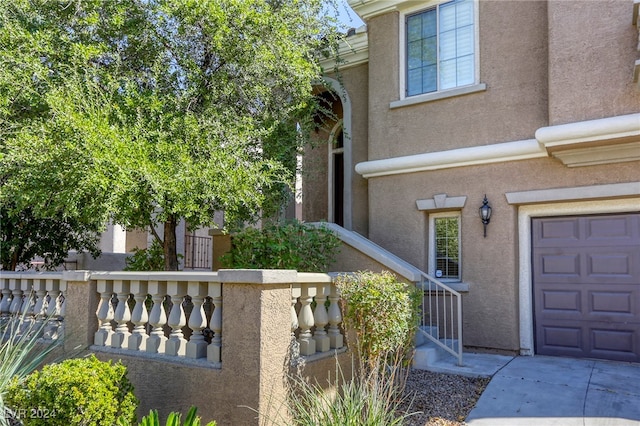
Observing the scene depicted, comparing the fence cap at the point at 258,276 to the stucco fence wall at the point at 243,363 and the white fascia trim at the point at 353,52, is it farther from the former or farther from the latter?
the white fascia trim at the point at 353,52

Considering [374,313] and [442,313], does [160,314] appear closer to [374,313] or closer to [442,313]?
[374,313]

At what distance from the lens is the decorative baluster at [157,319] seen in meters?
4.54

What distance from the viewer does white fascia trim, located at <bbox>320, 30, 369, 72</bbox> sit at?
33.0 ft

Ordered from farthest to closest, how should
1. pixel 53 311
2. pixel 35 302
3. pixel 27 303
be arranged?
pixel 35 302
pixel 27 303
pixel 53 311

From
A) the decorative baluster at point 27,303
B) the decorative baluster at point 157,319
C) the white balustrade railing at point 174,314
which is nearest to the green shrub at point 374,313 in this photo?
the white balustrade railing at point 174,314

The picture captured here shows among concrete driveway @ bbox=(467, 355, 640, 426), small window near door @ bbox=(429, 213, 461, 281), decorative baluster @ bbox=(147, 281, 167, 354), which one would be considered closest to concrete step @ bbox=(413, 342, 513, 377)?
concrete driveway @ bbox=(467, 355, 640, 426)

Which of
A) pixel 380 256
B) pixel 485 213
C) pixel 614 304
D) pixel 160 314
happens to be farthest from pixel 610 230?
pixel 160 314

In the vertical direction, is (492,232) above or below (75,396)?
above

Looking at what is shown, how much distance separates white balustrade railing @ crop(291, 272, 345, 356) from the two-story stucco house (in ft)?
12.4

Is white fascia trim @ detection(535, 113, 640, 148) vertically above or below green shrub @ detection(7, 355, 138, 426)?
above

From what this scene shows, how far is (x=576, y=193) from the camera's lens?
23.5 ft

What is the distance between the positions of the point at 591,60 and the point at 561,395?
4714 millimetres

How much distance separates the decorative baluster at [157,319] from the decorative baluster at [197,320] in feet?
1.31

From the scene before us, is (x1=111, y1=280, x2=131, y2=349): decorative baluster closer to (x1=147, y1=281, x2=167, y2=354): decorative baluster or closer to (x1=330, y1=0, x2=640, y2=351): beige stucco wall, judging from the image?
(x1=147, y1=281, x2=167, y2=354): decorative baluster
